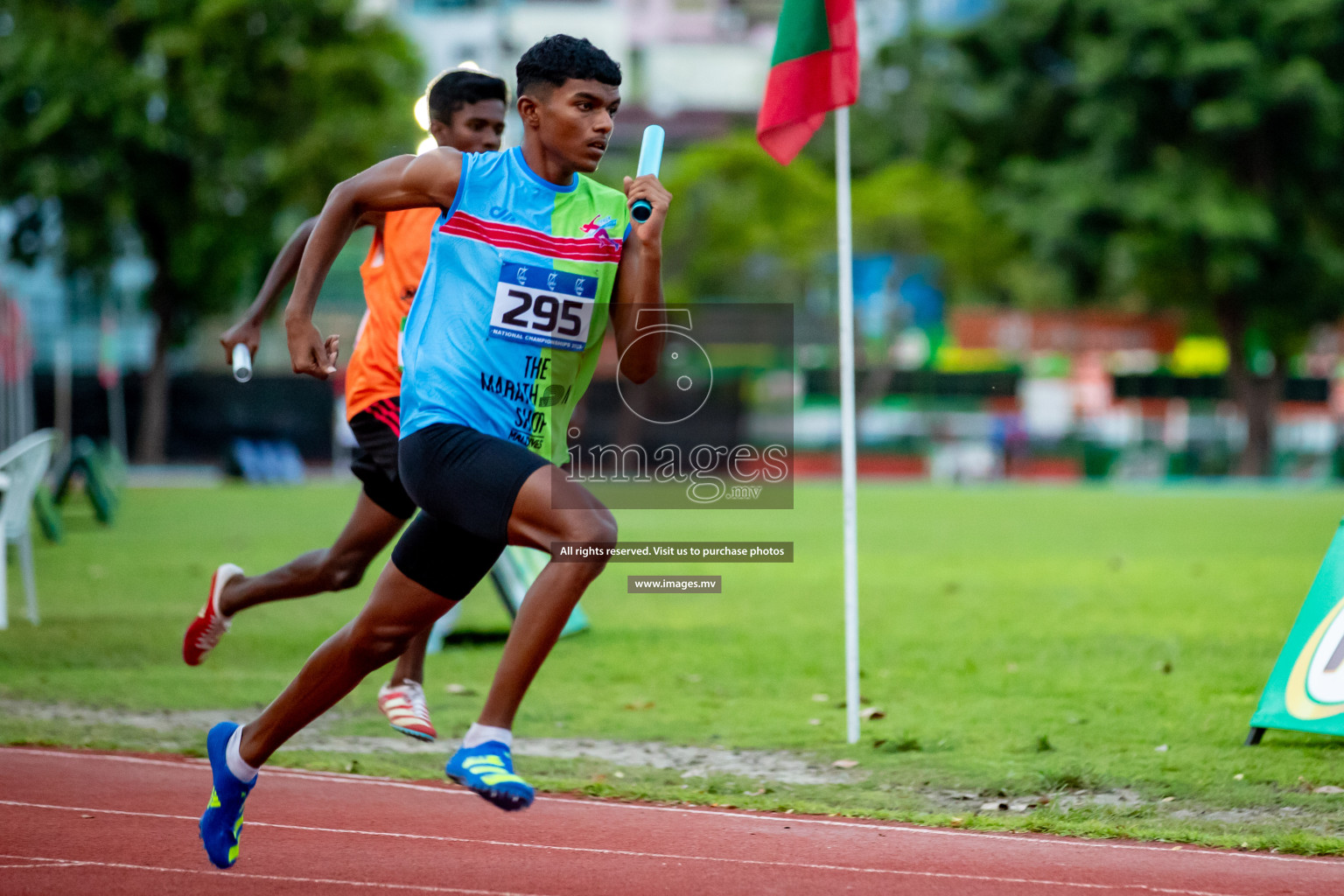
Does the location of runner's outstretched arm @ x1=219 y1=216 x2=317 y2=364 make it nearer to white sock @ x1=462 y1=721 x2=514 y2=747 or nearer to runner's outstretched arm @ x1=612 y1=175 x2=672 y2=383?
runner's outstretched arm @ x1=612 y1=175 x2=672 y2=383

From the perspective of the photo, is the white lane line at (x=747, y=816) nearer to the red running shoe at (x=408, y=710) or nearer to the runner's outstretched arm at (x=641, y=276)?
the red running shoe at (x=408, y=710)

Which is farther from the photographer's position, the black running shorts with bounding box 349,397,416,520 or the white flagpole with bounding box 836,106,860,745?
the white flagpole with bounding box 836,106,860,745

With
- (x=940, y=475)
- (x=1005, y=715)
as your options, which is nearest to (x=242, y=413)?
(x=940, y=475)

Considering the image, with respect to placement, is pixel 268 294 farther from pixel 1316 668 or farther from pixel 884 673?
pixel 884 673

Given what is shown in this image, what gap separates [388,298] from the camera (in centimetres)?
630

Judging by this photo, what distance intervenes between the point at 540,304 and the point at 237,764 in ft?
4.99

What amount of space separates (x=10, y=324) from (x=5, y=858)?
73.0 feet

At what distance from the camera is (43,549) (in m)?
→ 16.0

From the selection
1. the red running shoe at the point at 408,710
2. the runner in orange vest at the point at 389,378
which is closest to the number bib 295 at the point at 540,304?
the runner in orange vest at the point at 389,378

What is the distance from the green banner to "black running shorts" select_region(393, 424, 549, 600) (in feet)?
11.2

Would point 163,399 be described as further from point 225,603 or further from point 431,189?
point 431,189

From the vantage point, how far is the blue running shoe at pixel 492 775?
384 centimetres

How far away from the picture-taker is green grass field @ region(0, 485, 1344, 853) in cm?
580

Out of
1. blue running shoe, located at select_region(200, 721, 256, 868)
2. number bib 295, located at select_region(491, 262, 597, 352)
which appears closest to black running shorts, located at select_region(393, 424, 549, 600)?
number bib 295, located at select_region(491, 262, 597, 352)
